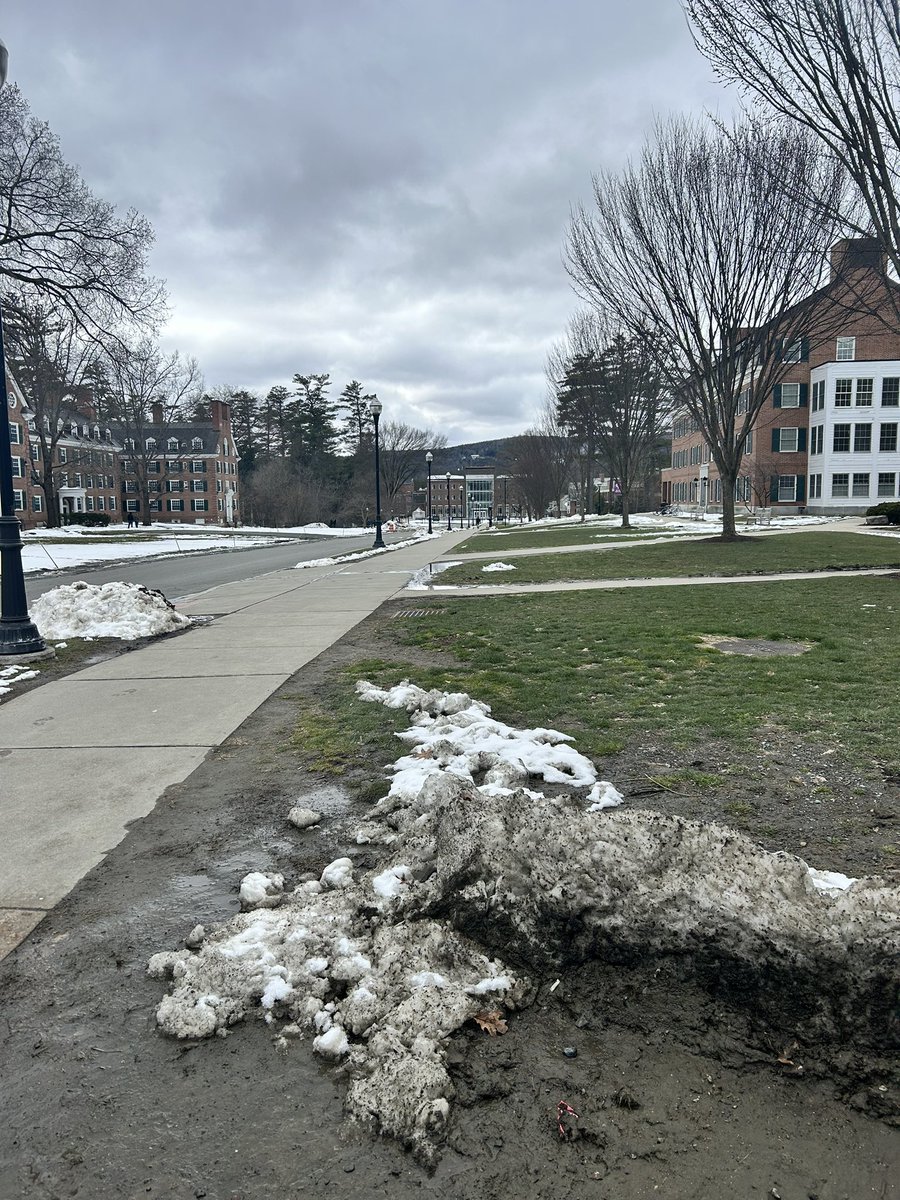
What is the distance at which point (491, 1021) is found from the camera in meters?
2.28

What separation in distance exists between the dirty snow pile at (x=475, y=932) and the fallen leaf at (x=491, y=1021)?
2 centimetres

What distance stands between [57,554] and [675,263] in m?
23.8

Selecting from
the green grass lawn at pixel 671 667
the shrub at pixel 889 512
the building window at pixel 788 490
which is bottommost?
the green grass lawn at pixel 671 667

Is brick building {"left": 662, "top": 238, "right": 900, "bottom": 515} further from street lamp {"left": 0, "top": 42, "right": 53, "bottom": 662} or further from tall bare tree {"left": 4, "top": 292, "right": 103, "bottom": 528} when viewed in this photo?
street lamp {"left": 0, "top": 42, "right": 53, "bottom": 662}

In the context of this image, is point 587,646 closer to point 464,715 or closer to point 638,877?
point 464,715

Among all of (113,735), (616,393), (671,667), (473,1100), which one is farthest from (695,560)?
(616,393)

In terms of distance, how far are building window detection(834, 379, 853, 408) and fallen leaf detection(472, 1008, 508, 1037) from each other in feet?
170

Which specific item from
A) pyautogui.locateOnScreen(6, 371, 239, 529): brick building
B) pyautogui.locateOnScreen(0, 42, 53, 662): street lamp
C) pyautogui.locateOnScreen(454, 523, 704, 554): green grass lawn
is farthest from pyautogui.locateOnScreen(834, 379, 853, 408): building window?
pyautogui.locateOnScreen(6, 371, 239, 529): brick building

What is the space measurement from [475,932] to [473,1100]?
25.8 inches

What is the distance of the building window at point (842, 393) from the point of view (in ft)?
154

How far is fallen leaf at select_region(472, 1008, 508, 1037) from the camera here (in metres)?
2.24

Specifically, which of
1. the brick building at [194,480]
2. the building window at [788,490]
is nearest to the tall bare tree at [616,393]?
the building window at [788,490]

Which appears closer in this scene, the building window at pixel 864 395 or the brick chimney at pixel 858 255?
the brick chimney at pixel 858 255

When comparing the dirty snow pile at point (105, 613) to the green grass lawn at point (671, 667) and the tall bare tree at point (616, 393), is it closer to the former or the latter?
the green grass lawn at point (671, 667)
